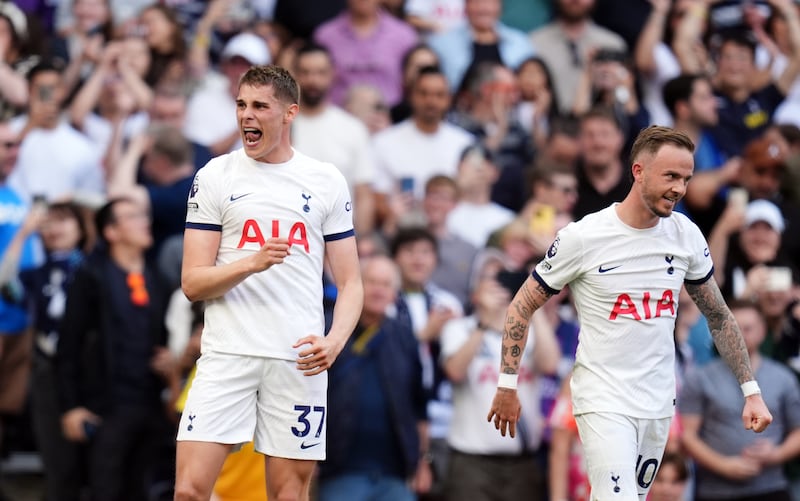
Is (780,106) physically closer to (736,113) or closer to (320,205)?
(736,113)

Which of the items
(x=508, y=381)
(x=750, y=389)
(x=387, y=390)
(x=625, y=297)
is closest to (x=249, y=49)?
(x=387, y=390)

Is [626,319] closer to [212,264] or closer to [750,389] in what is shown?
[750,389]

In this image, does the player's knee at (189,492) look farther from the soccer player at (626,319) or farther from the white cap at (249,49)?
the white cap at (249,49)

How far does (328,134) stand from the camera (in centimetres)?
1498

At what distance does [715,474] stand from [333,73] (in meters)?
6.31

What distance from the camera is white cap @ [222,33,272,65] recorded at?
15.8 metres

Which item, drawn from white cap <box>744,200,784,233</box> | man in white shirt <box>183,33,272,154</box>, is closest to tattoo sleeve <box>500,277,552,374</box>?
white cap <box>744,200,784,233</box>

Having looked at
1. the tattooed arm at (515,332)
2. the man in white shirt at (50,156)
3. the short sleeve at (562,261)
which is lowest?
the tattooed arm at (515,332)

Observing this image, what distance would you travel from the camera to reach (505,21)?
17.9 meters

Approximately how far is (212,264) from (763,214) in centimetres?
684

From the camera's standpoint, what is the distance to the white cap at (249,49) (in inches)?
621

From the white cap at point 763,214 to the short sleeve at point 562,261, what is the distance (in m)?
5.49

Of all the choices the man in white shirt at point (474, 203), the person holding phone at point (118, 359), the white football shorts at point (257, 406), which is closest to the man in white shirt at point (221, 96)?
the man in white shirt at point (474, 203)

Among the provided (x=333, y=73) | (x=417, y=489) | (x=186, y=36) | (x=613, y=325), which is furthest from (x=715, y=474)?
(x=186, y=36)
